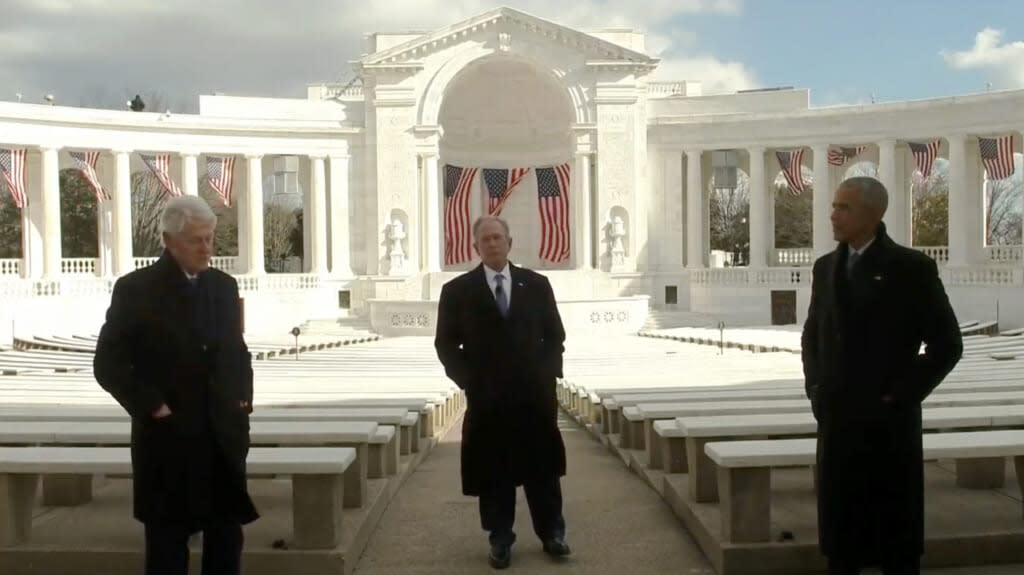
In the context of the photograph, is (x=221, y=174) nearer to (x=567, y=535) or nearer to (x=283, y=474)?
(x=567, y=535)

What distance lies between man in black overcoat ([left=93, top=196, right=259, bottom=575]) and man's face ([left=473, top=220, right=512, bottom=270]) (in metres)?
2.19

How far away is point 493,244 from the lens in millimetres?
7254

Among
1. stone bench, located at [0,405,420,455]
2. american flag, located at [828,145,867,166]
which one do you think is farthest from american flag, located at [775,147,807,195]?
stone bench, located at [0,405,420,455]

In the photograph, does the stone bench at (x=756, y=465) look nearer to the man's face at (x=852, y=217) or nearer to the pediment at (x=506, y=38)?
the man's face at (x=852, y=217)

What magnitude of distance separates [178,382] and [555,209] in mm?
41625

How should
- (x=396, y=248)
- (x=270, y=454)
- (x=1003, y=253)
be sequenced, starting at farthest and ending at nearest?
(x=396, y=248)
(x=1003, y=253)
(x=270, y=454)

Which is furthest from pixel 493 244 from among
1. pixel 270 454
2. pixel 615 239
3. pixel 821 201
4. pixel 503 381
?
pixel 821 201

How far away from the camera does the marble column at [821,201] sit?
43.7m

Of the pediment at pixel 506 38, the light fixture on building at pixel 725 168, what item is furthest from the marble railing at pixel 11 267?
the light fixture on building at pixel 725 168

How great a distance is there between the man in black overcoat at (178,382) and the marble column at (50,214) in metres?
37.0

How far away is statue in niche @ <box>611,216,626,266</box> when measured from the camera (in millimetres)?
44375

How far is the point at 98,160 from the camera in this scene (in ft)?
141

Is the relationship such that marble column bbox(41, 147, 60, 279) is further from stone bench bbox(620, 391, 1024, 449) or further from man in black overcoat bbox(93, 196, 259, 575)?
man in black overcoat bbox(93, 196, 259, 575)

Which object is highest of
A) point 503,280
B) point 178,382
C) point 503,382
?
point 503,280
